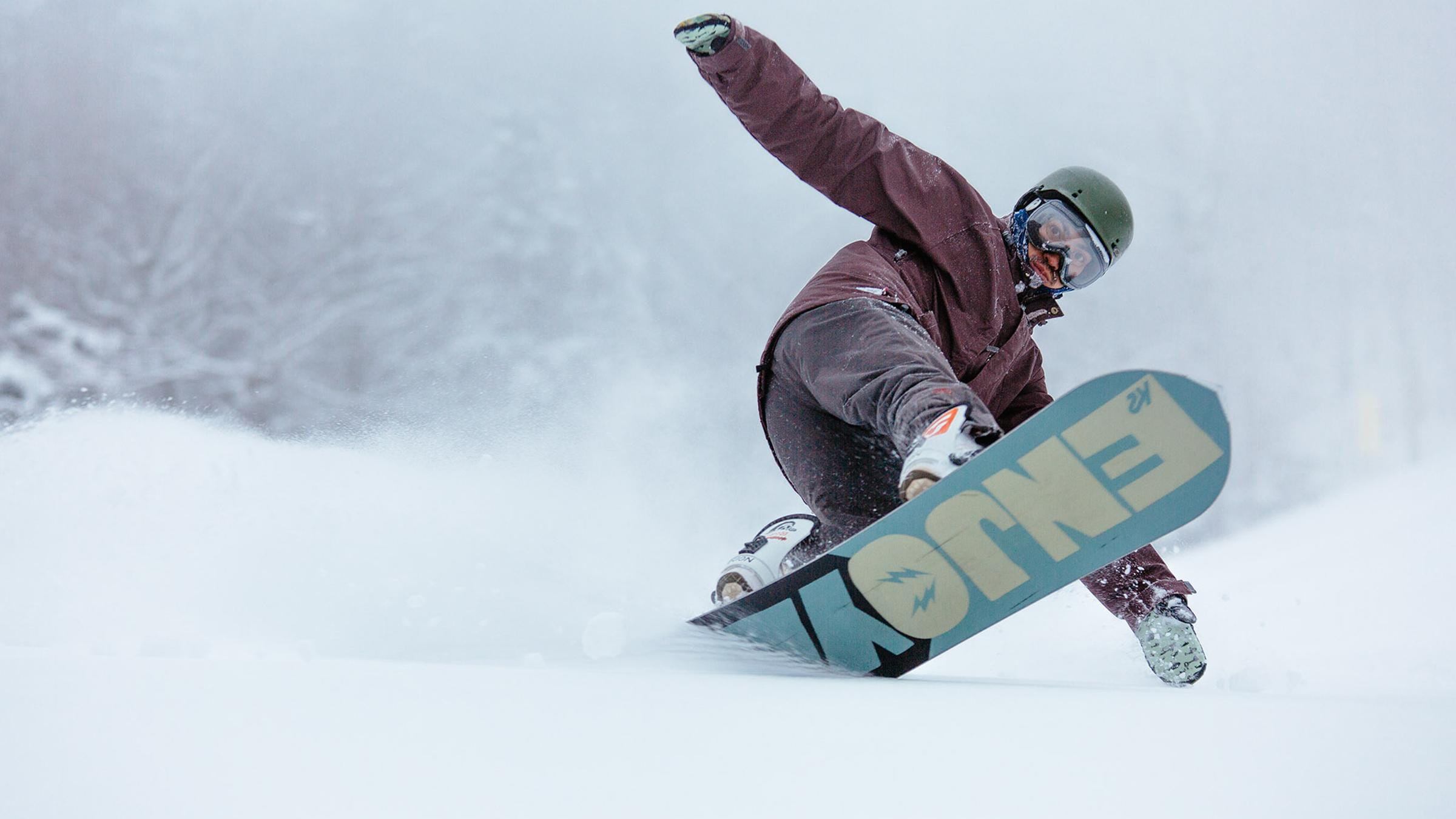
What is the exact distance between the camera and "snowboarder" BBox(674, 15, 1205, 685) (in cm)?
136

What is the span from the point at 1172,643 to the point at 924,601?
1.80ft

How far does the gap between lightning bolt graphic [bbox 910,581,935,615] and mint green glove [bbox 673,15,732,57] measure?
89cm

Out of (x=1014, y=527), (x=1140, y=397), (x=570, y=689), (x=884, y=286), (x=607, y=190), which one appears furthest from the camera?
(x=607, y=190)

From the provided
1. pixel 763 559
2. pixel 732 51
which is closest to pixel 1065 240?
pixel 732 51

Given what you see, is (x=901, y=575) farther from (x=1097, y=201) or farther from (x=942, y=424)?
(x=1097, y=201)

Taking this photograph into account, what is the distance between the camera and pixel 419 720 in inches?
22.3

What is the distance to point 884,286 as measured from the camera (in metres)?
1.37

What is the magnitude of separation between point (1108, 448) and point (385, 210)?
621 centimetres

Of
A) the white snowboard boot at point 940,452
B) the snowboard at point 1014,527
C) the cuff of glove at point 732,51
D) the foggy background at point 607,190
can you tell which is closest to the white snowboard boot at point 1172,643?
the snowboard at point 1014,527

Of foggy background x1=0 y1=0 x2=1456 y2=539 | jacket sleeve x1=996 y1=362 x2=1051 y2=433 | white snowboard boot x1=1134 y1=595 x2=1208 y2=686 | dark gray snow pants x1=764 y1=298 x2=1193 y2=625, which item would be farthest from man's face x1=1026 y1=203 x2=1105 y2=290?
foggy background x1=0 y1=0 x2=1456 y2=539

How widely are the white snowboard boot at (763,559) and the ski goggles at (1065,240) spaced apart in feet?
2.07

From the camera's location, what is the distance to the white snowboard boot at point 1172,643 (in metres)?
1.35

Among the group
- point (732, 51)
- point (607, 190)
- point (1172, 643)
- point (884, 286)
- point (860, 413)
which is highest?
point (607, 190)

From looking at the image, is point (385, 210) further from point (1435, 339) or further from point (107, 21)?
point (1435, 339)
